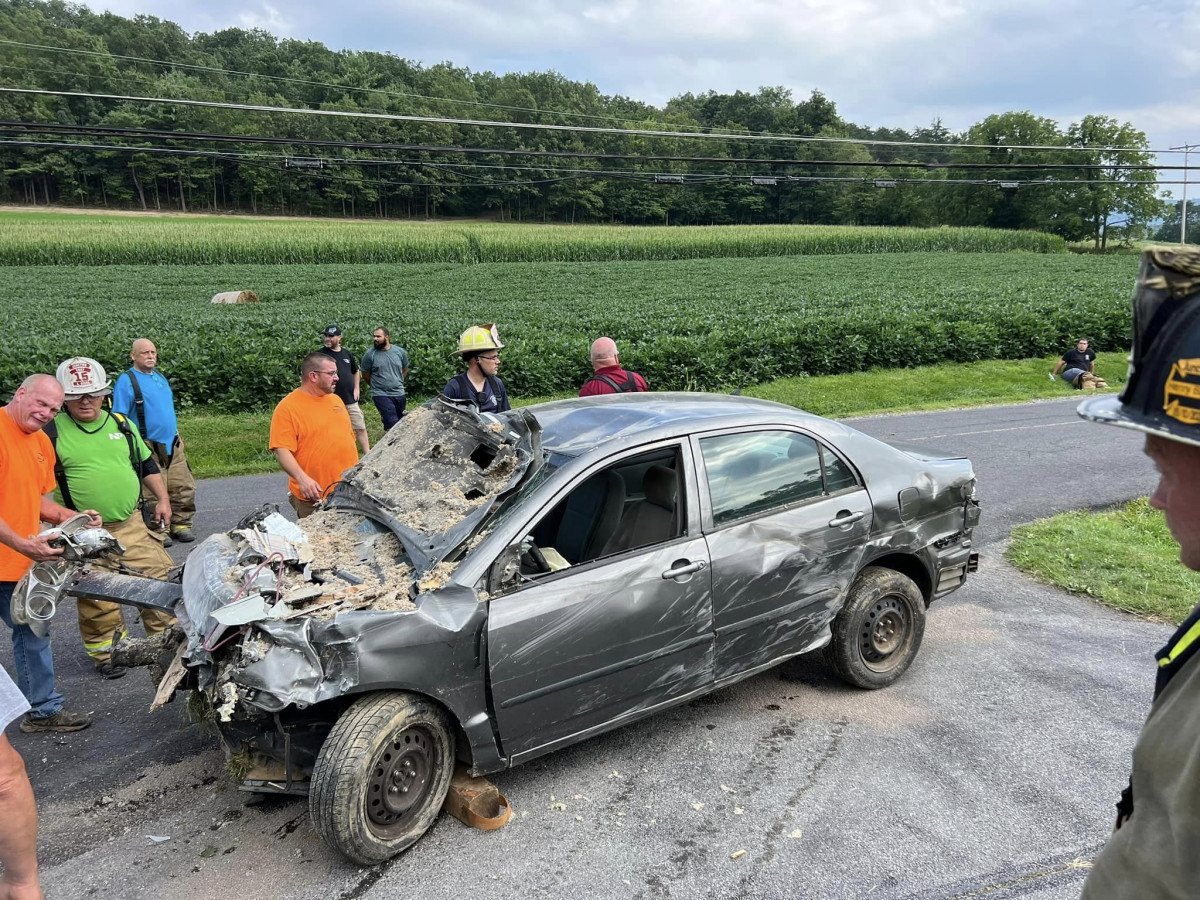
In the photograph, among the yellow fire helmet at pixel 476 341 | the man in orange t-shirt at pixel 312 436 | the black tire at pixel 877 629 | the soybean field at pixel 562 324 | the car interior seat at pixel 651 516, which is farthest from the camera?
the soybean field at pixel 562 324

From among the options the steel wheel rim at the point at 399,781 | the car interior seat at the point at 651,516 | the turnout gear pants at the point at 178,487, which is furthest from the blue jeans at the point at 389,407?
the steel wheel rim at the point at 399,781

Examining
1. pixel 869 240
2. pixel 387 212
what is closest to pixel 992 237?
pixel 869 240

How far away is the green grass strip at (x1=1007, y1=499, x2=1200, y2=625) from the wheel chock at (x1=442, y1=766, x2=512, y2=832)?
15.1ft

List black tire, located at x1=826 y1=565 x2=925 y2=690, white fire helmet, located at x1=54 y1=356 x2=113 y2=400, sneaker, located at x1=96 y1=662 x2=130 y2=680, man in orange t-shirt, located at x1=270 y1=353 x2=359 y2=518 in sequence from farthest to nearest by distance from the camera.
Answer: man in orange t-shirt, located at x1=270 y1=353 x2=359 y2=518 < sneaker, located at x1=96 y1=662 x2=130 y2=680 < white fire helmet, located at x1=54 y1=356 x2=113 y2=400 < black tire, located at x1=826 y1=565 x2=925 y2=690

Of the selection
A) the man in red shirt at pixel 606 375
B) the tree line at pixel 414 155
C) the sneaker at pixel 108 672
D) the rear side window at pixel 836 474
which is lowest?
the sneaker at pixel 108 672

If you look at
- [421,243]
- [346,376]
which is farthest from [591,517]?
[421,243]

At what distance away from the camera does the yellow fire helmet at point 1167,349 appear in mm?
1196

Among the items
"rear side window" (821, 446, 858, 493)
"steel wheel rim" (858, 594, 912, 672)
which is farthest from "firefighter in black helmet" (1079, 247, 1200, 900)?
"steel wheel rim" (858, 594, 912, 672)

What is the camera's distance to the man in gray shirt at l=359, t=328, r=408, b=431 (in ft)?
36.6

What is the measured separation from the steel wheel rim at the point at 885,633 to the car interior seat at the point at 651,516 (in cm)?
143

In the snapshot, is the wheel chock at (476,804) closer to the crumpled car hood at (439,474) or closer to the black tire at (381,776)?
the black tire at (381,776)

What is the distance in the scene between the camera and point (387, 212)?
8944cm

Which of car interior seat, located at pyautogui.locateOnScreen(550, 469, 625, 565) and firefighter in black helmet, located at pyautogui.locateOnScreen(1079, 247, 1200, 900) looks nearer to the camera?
firefighter in black helmet, located at pyautogui.locateOnScreen(1079, 247, 1200, 900)

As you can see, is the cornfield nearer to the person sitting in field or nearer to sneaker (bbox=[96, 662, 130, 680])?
the person sitting in field
